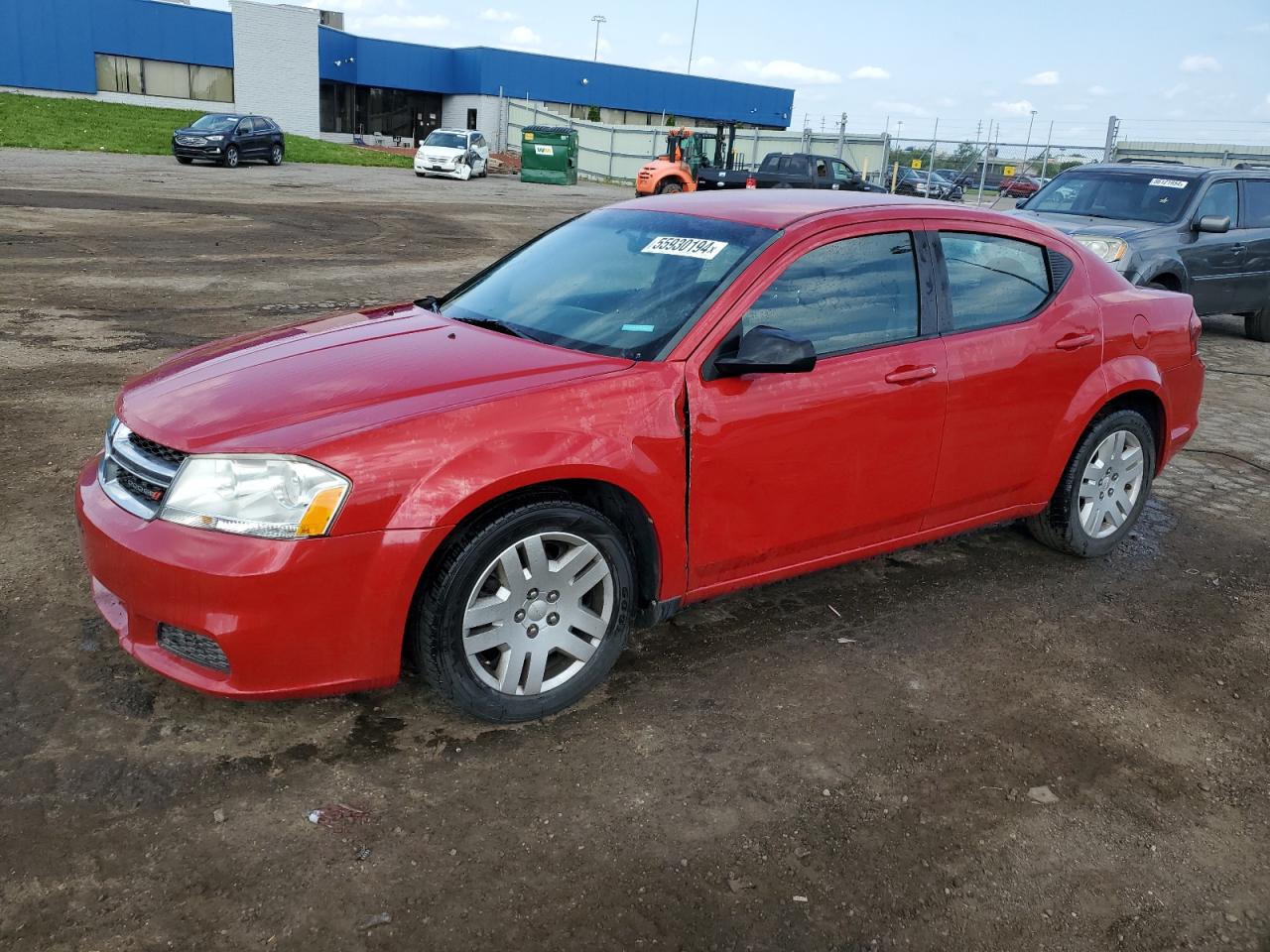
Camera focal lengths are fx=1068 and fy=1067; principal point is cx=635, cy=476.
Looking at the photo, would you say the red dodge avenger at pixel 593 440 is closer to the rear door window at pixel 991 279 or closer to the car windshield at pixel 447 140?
the rear door window at pixel 991 279

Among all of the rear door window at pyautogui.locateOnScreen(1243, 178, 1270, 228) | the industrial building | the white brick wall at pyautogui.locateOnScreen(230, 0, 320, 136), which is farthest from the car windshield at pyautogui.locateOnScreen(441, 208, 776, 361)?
the white brick wall at pyautogui.locateOnScreen(230, 0, 320, 136)

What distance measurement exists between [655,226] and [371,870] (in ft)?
8.69

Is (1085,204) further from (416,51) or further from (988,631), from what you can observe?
(416,51)

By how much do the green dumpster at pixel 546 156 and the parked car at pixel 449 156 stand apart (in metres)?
1.91

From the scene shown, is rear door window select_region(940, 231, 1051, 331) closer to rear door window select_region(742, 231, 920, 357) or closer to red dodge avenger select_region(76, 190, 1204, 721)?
red dodge avenger select_region(76, 190, 1204, 721)

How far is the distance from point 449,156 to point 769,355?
3481cm

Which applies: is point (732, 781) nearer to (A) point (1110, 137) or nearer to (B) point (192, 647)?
(B) point (192, 647)

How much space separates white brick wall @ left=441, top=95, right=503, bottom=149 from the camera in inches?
2302

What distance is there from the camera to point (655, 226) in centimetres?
430

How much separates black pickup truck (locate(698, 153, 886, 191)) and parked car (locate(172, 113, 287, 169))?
1465 cm

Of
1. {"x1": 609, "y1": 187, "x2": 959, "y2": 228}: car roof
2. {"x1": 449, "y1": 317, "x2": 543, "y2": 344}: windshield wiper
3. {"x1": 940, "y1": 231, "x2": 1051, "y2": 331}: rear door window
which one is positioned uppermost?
{"x1": 609, "y1": 187, "x2": 959, "y2": 228}: car roof

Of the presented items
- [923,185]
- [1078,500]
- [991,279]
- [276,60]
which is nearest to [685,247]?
[991,279]

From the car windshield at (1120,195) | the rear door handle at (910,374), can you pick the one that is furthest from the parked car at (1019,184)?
the rear door handle at (910,374)

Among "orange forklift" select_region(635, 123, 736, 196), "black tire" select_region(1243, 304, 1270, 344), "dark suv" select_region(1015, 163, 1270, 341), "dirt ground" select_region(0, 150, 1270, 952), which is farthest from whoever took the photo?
"orange forklift" select_region(635, 123, 736, 196)
